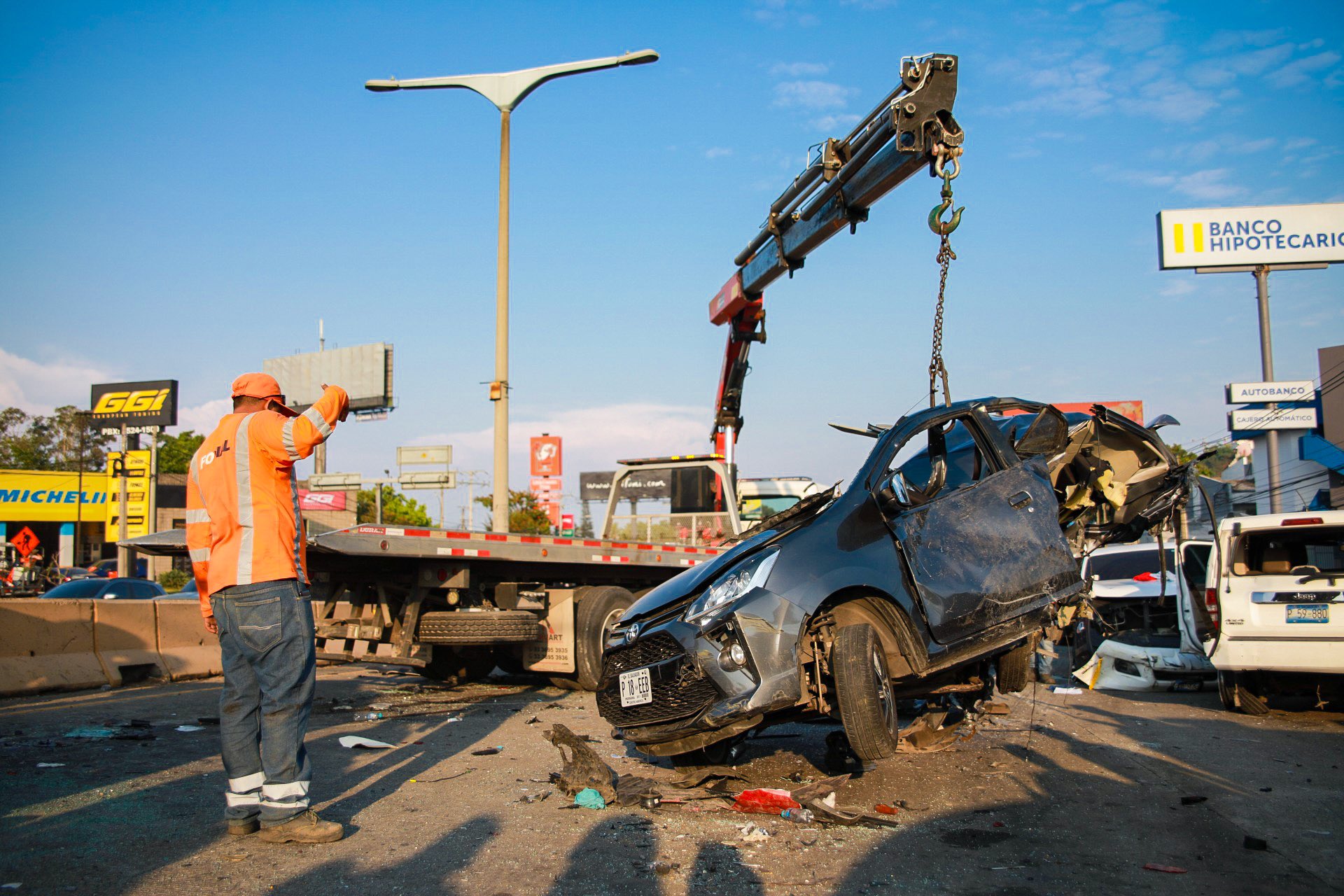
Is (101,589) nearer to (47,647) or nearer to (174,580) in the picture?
(47,647)

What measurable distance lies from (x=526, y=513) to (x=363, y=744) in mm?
54380

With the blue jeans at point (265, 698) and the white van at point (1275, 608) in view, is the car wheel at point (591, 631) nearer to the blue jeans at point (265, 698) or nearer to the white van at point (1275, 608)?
the blue jeans at point (265, 698)

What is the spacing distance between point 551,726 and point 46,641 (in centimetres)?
545

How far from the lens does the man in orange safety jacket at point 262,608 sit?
169 inches

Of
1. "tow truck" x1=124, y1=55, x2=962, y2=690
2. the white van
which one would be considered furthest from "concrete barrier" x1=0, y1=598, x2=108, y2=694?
the white van

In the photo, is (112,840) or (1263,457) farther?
(1263,457)

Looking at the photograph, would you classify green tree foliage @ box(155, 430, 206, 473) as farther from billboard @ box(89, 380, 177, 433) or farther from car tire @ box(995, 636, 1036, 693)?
car tire @ box(995, 636, 1036, 693)

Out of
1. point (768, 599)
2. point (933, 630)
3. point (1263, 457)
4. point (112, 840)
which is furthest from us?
point (1263, 457)

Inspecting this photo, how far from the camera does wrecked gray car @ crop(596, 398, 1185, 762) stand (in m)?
4.79

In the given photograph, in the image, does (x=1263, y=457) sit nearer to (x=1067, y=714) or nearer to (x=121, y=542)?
(x=1067, y=714)

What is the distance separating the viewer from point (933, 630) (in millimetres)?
5250

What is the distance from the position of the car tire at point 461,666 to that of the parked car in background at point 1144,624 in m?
5.90

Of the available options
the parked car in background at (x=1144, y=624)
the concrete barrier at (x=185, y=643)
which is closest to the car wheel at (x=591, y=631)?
the parked car in background at (x=1144, y=624)

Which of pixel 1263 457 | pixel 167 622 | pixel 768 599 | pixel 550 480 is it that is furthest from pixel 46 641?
pixel 550 480
